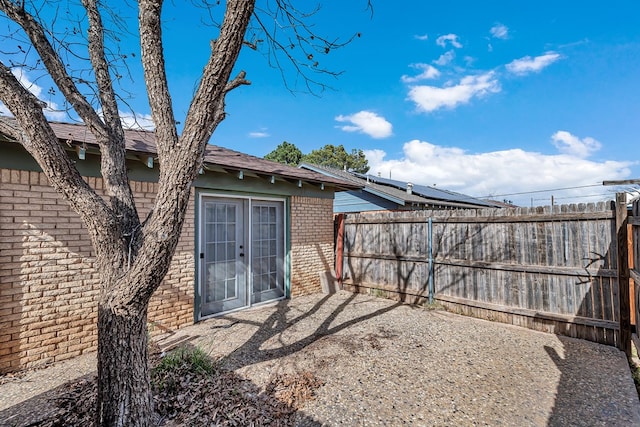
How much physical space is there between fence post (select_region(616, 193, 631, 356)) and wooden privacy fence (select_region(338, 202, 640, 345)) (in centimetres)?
3

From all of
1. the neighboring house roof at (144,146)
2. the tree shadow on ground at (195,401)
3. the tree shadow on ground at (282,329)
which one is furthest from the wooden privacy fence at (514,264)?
the tree shadow on ground at (195,401)

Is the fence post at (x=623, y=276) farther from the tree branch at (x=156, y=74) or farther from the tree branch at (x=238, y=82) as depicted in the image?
the tree branch at (x=156, y=74)

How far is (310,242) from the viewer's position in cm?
729

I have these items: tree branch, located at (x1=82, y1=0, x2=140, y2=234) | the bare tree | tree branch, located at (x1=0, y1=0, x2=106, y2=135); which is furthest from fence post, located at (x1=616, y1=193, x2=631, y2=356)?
tree branch, located at (x1=0, y1=0, x2=106, y2=135)

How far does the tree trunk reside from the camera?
2.18m

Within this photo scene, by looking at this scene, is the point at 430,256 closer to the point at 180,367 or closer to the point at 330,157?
the point at 180,367

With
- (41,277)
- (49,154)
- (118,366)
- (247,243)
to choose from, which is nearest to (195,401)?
(118,366)

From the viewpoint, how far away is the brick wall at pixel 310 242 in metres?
6.93

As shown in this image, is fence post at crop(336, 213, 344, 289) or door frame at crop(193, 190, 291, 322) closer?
door frame at crop(193, 190, 291, 322)

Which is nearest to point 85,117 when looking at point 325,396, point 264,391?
point 264,391

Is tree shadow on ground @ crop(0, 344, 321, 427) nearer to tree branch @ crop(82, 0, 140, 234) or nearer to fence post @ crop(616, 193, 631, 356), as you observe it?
tree branch @ crop(82, 0, 140, 234)

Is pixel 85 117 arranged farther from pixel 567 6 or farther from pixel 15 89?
pixel 567 6

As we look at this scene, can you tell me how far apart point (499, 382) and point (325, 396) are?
201 centimetres

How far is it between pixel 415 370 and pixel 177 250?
13.3ft
